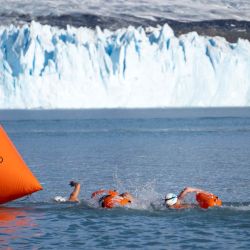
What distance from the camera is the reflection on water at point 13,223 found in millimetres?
14648

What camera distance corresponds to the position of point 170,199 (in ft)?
53.9

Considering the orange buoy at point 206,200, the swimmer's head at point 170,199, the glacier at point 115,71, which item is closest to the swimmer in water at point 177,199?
the swimmer's head at point 170,199

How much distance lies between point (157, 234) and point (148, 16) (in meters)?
81.1

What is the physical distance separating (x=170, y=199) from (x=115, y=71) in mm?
43339

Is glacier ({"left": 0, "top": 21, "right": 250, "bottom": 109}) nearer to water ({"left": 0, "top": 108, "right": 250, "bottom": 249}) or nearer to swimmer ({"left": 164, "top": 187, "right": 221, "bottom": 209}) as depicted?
Answer: water ({"left": 0, "top": 108, "right": 250, "bottom": 249})

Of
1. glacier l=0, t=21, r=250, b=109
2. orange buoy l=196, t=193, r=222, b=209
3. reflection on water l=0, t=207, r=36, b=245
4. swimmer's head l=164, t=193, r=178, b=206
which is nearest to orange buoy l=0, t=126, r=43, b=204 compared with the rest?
reflection on water l=0, t=207, r=36, b=245

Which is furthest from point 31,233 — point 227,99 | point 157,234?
point 227,99

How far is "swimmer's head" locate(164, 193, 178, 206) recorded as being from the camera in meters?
16.4

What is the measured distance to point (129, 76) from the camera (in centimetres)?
5941

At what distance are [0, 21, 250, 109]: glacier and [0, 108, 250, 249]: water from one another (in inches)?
417

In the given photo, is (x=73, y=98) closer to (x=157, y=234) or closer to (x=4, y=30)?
(x=4, y=30)

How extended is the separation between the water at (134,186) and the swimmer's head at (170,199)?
0.17 m

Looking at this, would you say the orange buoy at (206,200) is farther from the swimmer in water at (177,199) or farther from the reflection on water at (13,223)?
the reflection on water at (13,223)

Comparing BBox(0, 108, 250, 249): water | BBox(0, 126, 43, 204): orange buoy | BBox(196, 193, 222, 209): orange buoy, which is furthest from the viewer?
BBox(0, 126, 43, 204): orange buoy
